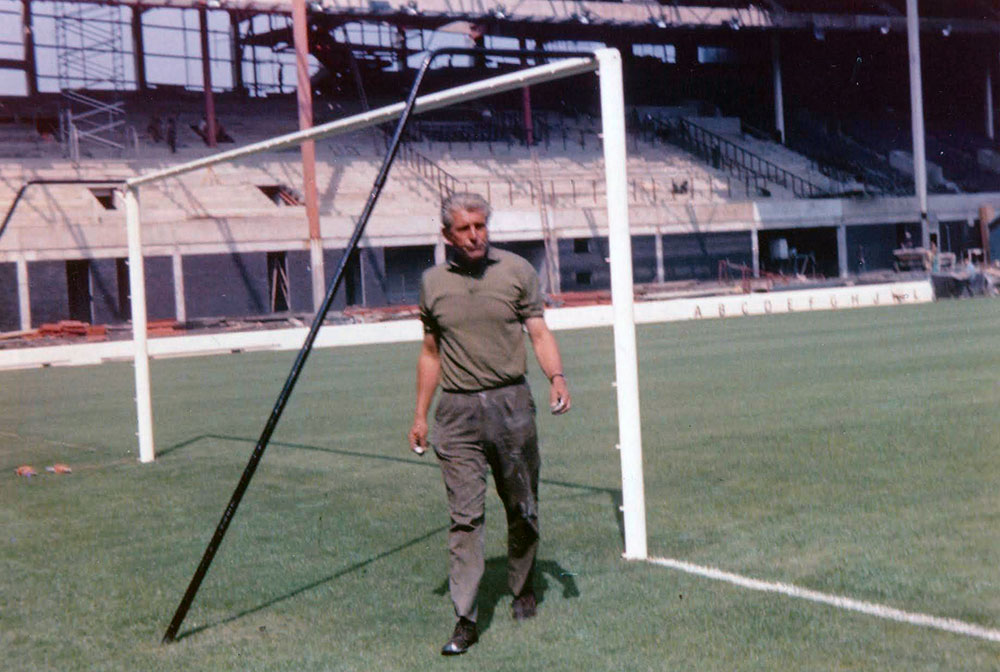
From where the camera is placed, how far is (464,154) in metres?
45.2

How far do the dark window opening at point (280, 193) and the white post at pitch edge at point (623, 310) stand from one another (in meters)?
34.4

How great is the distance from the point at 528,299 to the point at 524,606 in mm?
1422

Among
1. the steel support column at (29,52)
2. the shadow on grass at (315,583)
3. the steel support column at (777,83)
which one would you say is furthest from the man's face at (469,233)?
the steel support column at (777,83)

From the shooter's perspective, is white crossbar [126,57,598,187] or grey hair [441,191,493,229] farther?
white crossbar [126,57,598,187]

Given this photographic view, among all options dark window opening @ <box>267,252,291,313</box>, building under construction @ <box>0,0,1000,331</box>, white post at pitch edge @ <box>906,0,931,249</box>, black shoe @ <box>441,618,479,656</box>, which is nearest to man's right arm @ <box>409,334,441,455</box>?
black shoe @ <box>441,618,479,656</box>

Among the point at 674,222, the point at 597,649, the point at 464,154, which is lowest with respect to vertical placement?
the point at 597,649

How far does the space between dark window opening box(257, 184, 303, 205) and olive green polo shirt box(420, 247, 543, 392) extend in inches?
1397

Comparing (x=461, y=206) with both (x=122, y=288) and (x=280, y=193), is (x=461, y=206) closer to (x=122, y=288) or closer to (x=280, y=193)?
(x=122, y=288)

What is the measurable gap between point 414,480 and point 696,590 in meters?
4.12

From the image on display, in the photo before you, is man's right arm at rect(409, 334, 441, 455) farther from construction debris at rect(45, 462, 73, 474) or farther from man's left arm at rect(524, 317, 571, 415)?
construction debris at rect(45, 462, 73, 474)

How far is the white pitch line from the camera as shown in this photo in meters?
4.77

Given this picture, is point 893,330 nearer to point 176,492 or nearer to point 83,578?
point 176,492

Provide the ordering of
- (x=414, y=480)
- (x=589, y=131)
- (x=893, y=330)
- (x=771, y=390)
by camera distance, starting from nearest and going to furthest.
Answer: (x=414, y=480) → (x=771, y=390) → (x=893, y=330) → (x=589, y=131)

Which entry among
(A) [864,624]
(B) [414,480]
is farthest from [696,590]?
(B) [414,480]
